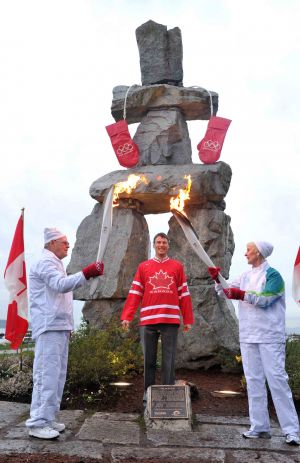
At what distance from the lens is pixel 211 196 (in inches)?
341

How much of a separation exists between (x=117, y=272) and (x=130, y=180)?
159 centimetres

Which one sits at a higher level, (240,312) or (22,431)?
(240,312)

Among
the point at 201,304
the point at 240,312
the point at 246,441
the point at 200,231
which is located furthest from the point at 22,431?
the point at 200,231

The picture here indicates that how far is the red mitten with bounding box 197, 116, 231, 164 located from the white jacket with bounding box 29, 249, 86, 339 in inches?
171

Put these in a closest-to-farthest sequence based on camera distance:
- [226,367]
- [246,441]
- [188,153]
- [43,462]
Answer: [43,462], [246,441], [226,367], [188,153]

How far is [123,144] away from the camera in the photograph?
8.97 m

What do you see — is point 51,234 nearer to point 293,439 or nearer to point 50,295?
point 50,295

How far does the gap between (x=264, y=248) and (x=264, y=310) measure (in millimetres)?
668

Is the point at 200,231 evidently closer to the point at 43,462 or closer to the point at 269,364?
the point at 269,364

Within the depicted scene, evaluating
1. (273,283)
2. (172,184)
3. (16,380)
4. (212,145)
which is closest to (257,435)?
(273,283)

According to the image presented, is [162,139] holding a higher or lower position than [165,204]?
higher

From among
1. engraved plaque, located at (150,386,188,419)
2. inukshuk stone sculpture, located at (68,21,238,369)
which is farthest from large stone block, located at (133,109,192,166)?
engraved plaque, located at (150,386,188,419)

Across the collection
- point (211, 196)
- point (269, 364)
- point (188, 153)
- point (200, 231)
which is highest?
point (188, 153)

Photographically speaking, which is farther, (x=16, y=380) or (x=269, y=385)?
(x=16, y=380)
